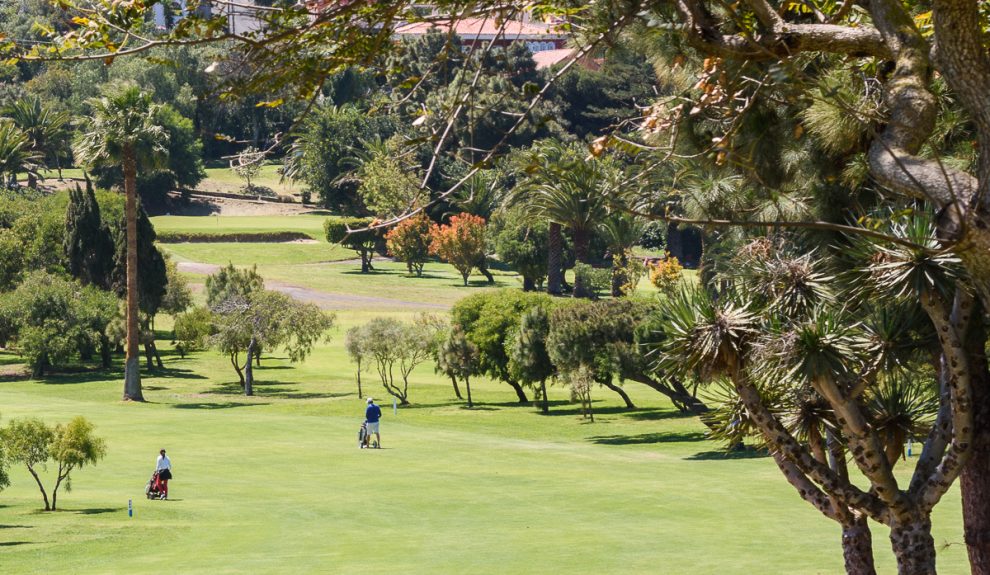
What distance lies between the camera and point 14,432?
93.1 feet

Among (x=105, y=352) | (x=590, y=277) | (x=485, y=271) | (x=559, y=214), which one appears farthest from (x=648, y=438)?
(x=485, y=271)

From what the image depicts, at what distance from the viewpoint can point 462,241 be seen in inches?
3821

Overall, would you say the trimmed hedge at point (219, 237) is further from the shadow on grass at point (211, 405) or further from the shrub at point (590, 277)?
the shadow on grass at point (211, 405)

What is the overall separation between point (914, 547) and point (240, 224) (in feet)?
345

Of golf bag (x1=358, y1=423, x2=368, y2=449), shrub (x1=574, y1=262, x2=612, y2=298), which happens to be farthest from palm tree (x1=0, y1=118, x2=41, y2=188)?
golf bag (x1=358, y1=423, x2=368, y2=449)

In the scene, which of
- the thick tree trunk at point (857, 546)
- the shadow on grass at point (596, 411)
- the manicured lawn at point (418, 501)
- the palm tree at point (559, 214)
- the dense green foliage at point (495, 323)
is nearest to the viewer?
the thick tree trunk at point (857, 546)

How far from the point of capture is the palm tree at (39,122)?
11625 cm

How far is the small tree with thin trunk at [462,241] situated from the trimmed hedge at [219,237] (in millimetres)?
19712

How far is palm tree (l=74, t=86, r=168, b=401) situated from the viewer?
56312mm

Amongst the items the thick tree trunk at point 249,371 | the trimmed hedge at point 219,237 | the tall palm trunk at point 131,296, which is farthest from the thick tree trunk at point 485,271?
the tall palm trunk at point 131,296

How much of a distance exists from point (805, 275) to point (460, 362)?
137 feet

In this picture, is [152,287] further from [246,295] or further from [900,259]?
[900,259]

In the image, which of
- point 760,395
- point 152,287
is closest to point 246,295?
point 152,287

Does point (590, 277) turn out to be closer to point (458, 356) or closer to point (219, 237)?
point (458, 356)
